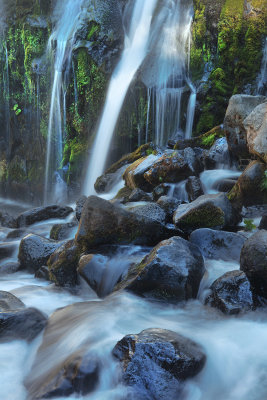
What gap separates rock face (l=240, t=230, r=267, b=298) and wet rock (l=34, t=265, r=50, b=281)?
3026 millimetres

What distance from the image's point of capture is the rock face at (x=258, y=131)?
6258mm

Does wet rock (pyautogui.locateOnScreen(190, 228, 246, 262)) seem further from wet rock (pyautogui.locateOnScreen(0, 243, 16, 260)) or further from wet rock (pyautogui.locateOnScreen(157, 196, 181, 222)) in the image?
wet rock (pyautogui.locateOnScreen(0, 243, 16, 260))

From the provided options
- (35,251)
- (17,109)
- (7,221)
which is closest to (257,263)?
(35,251)

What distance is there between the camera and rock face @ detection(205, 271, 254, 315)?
12.1 feet

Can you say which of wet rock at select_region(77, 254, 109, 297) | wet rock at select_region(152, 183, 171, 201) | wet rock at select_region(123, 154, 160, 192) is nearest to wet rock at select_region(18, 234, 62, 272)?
wet rock at select_region(77, 254, 109, 297)

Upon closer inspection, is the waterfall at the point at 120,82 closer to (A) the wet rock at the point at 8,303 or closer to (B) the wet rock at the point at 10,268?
(B) the wet rock at the point at 10,268

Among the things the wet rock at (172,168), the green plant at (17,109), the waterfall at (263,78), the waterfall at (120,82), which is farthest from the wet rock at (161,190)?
the green plant at (17,109)

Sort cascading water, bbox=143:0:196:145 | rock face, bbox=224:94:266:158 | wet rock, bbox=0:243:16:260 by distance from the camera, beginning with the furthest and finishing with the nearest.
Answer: cascading water, bbox=143:0:196:145 → rock face, bbox=224:94:266:158 → wet rock, bbox=0:243:16:260

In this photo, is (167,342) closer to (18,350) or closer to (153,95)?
(18,350)

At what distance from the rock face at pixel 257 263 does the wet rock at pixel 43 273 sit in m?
3.03

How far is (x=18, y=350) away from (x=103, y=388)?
3.67 ft

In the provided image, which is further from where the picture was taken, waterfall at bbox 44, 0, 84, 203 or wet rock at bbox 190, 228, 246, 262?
waterfall at bbox 44, 0, 84, 203

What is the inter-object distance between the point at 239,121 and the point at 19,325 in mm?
6099

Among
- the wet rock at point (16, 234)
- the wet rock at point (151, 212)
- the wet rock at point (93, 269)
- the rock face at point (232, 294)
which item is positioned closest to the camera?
the rock face at point (232, 294)
